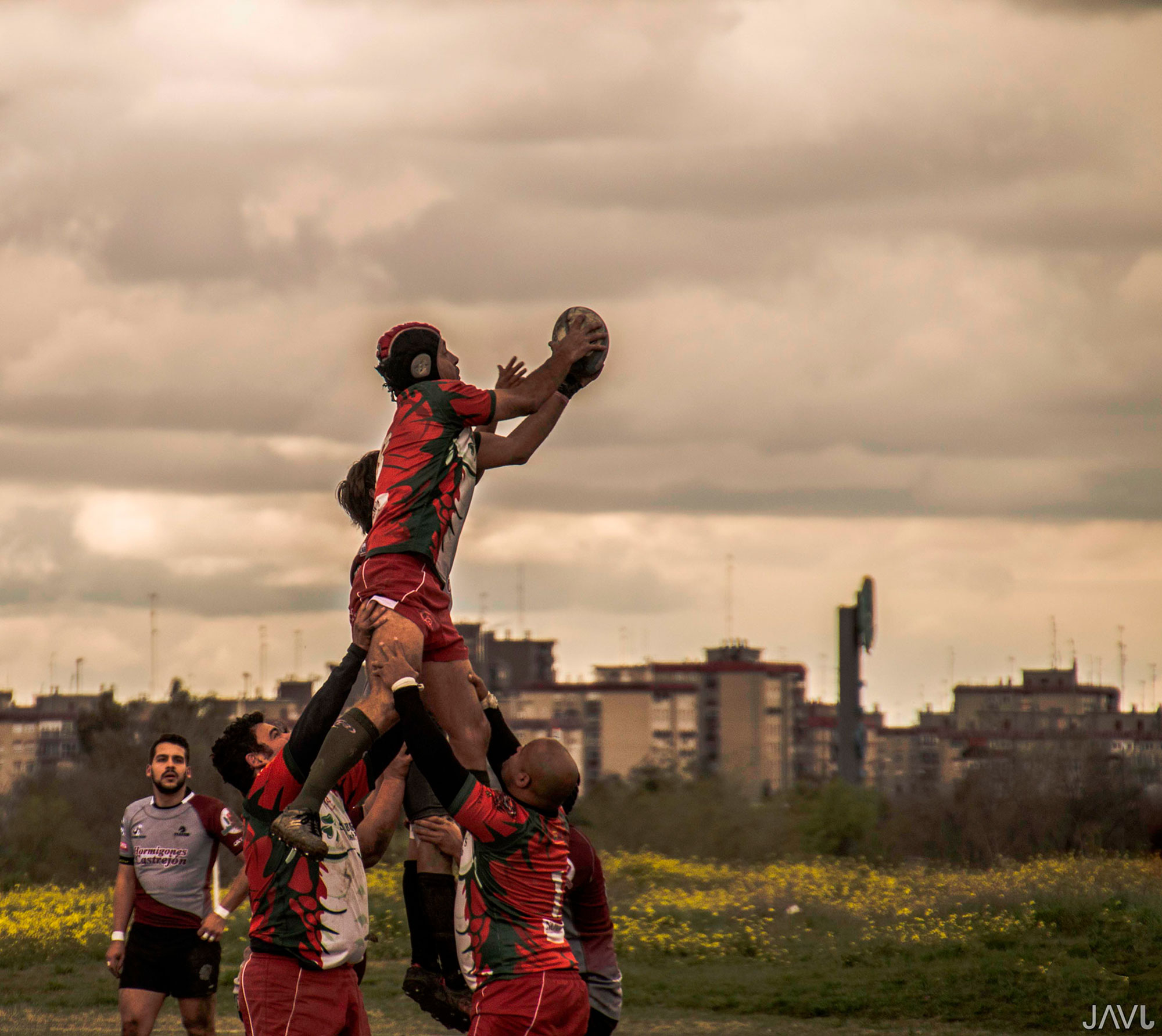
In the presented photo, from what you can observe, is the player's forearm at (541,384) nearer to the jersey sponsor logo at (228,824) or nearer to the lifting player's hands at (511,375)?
the lifting player's hands at (511,375)

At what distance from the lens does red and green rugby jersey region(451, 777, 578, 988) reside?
6512 millimetres

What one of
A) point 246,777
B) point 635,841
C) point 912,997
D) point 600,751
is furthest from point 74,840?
point 600,751

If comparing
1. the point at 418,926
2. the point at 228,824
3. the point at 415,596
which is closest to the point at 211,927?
the point at 228,824

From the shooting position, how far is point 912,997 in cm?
1922

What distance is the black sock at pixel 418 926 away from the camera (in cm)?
770

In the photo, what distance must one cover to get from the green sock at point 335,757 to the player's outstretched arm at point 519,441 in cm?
161

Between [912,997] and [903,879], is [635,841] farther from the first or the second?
[912,997]

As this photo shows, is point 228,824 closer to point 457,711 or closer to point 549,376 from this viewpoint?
point 457,711

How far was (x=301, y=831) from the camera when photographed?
21.6 ft

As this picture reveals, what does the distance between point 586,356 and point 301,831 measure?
8.64ft

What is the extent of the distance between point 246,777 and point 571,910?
4.86 ft

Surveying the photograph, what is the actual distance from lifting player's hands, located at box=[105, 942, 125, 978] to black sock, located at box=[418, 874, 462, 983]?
4640 mm

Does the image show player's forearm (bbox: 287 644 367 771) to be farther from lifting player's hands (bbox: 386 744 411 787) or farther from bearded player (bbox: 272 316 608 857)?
lifting player's hands (bbox: 386 744 411 787)

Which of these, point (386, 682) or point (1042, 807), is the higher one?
point (386, 682)
